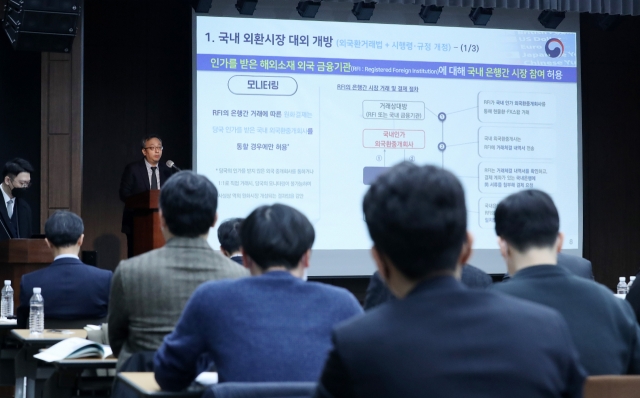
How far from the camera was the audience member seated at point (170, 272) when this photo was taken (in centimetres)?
238

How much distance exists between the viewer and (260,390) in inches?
61.2

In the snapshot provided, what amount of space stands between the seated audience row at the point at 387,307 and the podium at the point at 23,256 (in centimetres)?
206

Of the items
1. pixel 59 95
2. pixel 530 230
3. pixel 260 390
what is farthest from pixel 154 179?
pixel 260 390

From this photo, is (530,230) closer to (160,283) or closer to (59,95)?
(160,283)

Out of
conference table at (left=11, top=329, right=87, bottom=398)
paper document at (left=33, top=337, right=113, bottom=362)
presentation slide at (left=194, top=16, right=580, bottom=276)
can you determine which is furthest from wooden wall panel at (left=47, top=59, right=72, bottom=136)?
paper document at (left=33, top=337, right=113, bottom=362)

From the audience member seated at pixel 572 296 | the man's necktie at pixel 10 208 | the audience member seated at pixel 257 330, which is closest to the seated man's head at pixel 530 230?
the audience member seated at pixel 572 296

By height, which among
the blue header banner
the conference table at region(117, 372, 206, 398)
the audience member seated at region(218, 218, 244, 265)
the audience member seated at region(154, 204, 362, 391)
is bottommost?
the conference table at region(117, 372, 206, 398)

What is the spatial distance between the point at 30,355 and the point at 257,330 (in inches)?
83.6

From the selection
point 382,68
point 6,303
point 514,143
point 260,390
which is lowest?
point 6,303

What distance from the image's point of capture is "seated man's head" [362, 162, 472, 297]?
108cm

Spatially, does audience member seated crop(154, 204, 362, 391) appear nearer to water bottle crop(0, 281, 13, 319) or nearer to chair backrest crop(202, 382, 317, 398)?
chair backrest crop(202, 382, 317, 398)

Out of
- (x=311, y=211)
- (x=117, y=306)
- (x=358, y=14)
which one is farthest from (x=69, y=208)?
(x=117, y=306)

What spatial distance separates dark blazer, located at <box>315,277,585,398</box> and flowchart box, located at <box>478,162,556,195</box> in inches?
232

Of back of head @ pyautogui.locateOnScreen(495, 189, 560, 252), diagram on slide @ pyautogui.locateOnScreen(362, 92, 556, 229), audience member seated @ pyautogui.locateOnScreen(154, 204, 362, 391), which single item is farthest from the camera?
diagram on slide @ pyautogui.locateOnScreen(362, 92, 556, 229)
